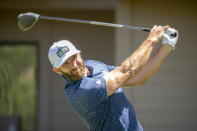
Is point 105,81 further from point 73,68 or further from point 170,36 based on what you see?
point 170,36

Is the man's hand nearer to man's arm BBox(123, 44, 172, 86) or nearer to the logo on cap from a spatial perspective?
man's arm BBox(123, 44, 172, 86)

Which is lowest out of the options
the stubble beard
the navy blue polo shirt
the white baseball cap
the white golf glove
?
the navy blue polo shirt

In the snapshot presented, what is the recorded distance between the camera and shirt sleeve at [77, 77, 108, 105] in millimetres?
2934

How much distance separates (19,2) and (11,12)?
1.93 ft

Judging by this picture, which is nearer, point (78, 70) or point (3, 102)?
point (78, 70)

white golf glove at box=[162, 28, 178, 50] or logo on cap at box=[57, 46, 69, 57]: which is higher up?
white golf glove at box=[162, 28, 178, 50]

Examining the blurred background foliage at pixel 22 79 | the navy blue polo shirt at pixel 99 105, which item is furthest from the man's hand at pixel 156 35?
the blurred background foliage at pixel 22 79

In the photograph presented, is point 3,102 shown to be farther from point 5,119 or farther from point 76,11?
point 76,11

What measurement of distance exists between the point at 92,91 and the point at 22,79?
196 inches

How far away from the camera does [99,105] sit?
10.1 feet

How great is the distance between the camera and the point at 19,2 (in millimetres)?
7176

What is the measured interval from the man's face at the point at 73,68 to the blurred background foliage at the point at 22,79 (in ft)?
Answer: 15.4

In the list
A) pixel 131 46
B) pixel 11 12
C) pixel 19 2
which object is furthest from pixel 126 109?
pixel 11 12

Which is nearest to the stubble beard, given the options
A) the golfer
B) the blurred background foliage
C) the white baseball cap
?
the golfer
